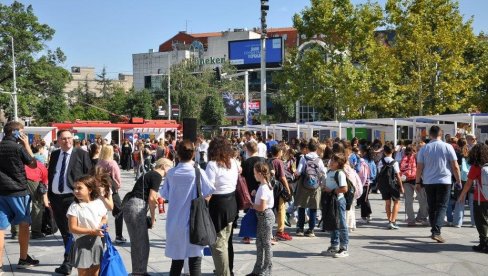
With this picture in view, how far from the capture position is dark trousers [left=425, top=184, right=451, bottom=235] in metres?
9.24

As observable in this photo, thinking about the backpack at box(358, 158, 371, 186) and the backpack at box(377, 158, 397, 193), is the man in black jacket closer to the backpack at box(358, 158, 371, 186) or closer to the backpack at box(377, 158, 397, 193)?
the backpack at box(377, 158, 397, 193)

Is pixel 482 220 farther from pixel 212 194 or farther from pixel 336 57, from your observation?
pixel 336 57

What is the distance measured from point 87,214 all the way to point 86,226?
0.38 feet

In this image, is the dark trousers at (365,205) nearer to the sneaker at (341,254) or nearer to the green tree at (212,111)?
the sneaker at (341,254)

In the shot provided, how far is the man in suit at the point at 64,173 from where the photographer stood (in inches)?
297

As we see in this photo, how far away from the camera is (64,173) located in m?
7.56

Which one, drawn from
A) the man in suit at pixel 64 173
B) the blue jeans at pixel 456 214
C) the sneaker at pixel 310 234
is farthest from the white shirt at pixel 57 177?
the blue jeans at pixel 456 214

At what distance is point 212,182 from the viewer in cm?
670

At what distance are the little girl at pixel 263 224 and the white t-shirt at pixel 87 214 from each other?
213 centimetres

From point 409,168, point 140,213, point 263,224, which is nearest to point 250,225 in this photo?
point 263,224

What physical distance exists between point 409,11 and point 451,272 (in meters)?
26.3

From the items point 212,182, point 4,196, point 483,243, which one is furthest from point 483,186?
point 4,196

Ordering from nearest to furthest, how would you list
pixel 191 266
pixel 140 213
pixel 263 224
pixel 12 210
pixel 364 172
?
pixel 191 266 → pixel 140 213 → pixel 263 224 → pixel 12 210 → pixel 364 172

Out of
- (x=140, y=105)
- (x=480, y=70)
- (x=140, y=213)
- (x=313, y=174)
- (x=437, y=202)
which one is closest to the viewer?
(x=140, y=213)
